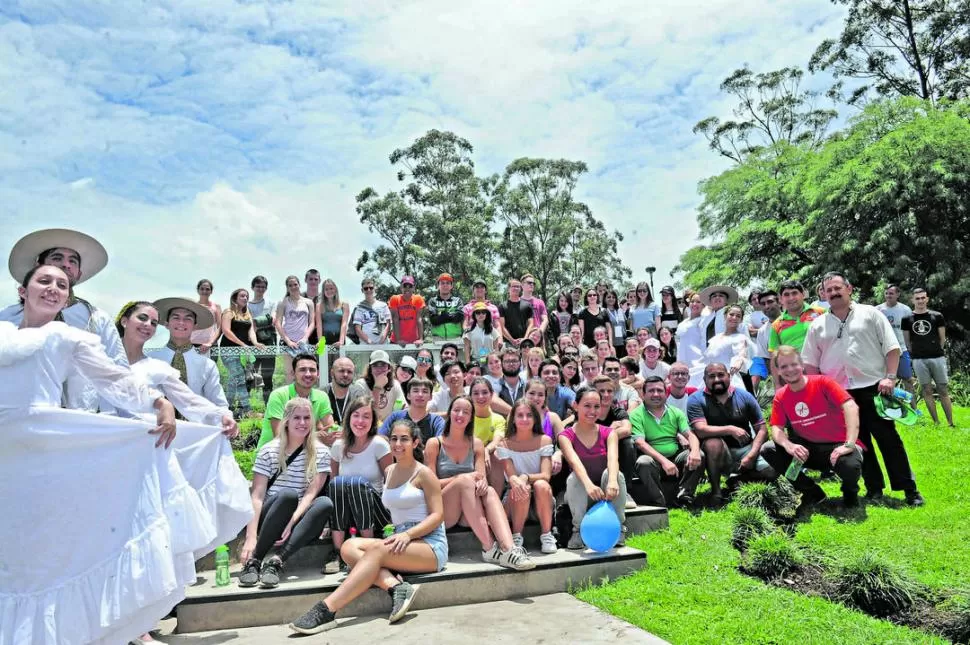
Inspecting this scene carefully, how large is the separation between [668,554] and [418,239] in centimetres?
2851

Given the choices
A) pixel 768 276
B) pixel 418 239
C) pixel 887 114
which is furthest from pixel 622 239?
pixel 887 114

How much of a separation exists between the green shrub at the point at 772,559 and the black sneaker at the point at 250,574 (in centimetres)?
365

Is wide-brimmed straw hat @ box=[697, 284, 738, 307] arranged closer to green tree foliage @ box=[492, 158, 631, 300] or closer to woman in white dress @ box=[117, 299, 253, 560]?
woman in white dress @ box=[117, 299, 253, 560]

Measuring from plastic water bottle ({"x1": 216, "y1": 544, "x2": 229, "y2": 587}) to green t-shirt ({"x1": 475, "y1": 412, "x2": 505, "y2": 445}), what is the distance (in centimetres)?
246

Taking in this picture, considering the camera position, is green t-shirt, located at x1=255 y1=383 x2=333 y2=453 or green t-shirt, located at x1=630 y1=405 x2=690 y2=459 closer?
green t-shirt, located at x1=255 y1=383 x2=333 y2=453

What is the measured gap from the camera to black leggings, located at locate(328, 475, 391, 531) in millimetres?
5309

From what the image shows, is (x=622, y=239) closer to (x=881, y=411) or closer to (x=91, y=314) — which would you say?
(x=881, y=411)

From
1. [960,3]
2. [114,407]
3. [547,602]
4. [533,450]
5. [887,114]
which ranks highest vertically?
[960,3]

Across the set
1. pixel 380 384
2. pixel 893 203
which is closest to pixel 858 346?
pixel 380 384

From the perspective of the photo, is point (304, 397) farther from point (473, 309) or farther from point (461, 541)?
point (473, 309)

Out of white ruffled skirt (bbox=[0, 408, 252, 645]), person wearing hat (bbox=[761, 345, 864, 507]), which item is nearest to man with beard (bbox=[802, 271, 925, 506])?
person wearing hat (bbox=[761, 345, 864, 507])

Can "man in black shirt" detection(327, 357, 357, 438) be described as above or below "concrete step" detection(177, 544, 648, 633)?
above

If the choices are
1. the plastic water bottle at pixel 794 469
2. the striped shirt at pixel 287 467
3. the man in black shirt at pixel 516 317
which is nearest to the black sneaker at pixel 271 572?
the striped shirt at pixel 287 467

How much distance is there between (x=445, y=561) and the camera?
16.9 feet
